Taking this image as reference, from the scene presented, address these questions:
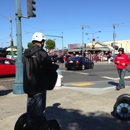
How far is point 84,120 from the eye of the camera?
482 centimetres

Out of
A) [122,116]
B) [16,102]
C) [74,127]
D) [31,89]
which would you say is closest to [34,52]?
[31,89]

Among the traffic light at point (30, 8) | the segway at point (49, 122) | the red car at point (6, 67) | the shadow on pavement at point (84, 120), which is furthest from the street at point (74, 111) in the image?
the red car at point (6, 67)

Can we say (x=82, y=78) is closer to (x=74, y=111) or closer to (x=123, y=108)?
(x=74, y=111)

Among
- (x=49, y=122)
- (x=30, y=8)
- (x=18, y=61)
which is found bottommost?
(x=49, y=122)

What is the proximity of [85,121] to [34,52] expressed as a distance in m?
2.38

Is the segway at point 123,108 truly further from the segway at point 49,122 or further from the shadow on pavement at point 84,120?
the segway at point 49,122

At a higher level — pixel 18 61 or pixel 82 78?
pixel 18 61

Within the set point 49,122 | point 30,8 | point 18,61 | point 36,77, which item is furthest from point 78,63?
point 36,77

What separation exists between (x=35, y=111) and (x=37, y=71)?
687 mm

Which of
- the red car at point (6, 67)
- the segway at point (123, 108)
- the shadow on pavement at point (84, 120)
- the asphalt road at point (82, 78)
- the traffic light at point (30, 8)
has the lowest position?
the shadow on pavement at point (84, 120)

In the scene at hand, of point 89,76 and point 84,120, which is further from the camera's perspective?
point 89,76

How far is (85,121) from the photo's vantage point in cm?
475

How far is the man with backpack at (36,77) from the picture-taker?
10.4 feet

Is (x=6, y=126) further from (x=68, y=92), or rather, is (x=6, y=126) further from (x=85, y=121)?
(x=68, y=92)
